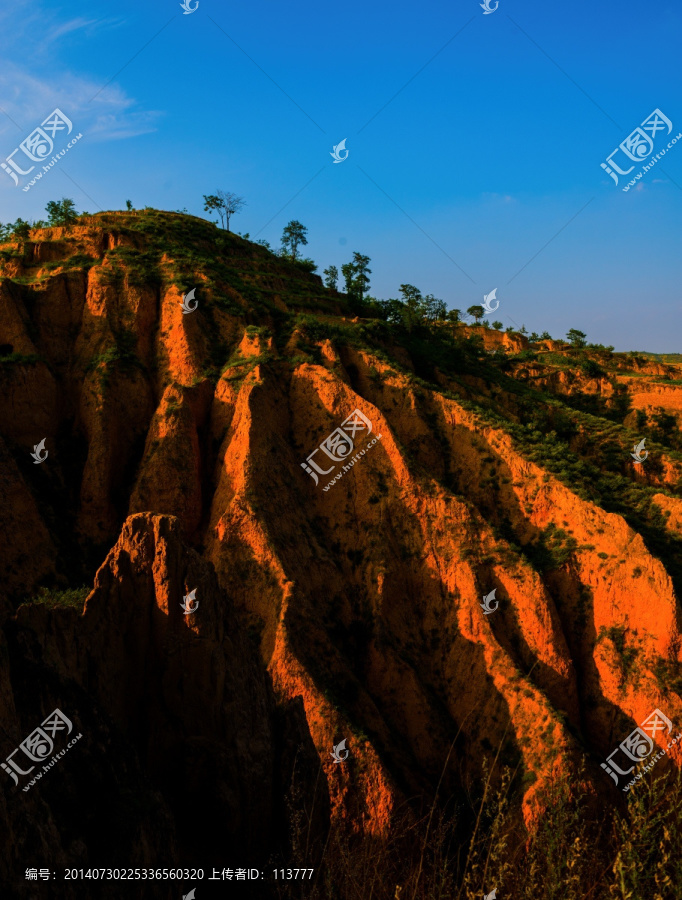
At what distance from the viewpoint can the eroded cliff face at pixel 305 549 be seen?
17.8m

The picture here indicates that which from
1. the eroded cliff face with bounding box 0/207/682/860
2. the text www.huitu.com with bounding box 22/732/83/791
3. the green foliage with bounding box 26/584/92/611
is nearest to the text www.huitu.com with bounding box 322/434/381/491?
the eroded cliff face with bounding box 0/207/682/860

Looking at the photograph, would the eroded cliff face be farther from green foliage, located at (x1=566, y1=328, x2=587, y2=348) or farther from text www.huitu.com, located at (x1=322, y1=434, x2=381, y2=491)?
green foliage, located at (x1=566, y1=328, x2=587, y2=348)

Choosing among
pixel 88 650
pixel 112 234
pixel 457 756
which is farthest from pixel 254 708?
pixel 112 234

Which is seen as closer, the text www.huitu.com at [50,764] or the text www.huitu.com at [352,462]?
the text www.huitu.com at [50,764]

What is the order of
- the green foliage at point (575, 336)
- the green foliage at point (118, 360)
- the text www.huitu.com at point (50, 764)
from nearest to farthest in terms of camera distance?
1. the text www.huitu.com at point (50, 764)
2. the green foliage at point (118, 360)
3. the green foliage at point (575, 336)

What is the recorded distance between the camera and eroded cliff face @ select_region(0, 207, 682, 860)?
17812 millimetres

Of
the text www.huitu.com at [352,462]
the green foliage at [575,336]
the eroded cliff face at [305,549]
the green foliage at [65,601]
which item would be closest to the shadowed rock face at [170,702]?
the eroded cliff face at [305,549]

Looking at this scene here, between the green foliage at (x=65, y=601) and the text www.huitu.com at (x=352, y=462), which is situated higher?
the green foliage at (x=65, y=601)

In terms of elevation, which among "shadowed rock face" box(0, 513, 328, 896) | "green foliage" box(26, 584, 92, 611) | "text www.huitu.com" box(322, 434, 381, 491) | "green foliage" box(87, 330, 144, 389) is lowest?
"shadowed rock face" box(0, 513, 328, 896)

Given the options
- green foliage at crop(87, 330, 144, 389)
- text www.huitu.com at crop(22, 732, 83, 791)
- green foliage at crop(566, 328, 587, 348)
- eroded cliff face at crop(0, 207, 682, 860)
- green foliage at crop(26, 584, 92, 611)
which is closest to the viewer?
text www.huitu.com at crop(22, 732, 83, 791)

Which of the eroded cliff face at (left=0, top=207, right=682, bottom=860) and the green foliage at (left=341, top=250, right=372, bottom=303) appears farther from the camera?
the green foliage at (left=341, top=250, right=372, bottom=303)

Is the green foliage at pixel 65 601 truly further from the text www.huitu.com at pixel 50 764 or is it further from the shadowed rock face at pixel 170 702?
the text www.huitu.com at pixel 50 764

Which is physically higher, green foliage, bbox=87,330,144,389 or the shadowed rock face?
green foliage, bbox=87,330,144,389

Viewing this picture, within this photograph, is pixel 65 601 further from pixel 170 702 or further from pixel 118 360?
pixel 118 360
